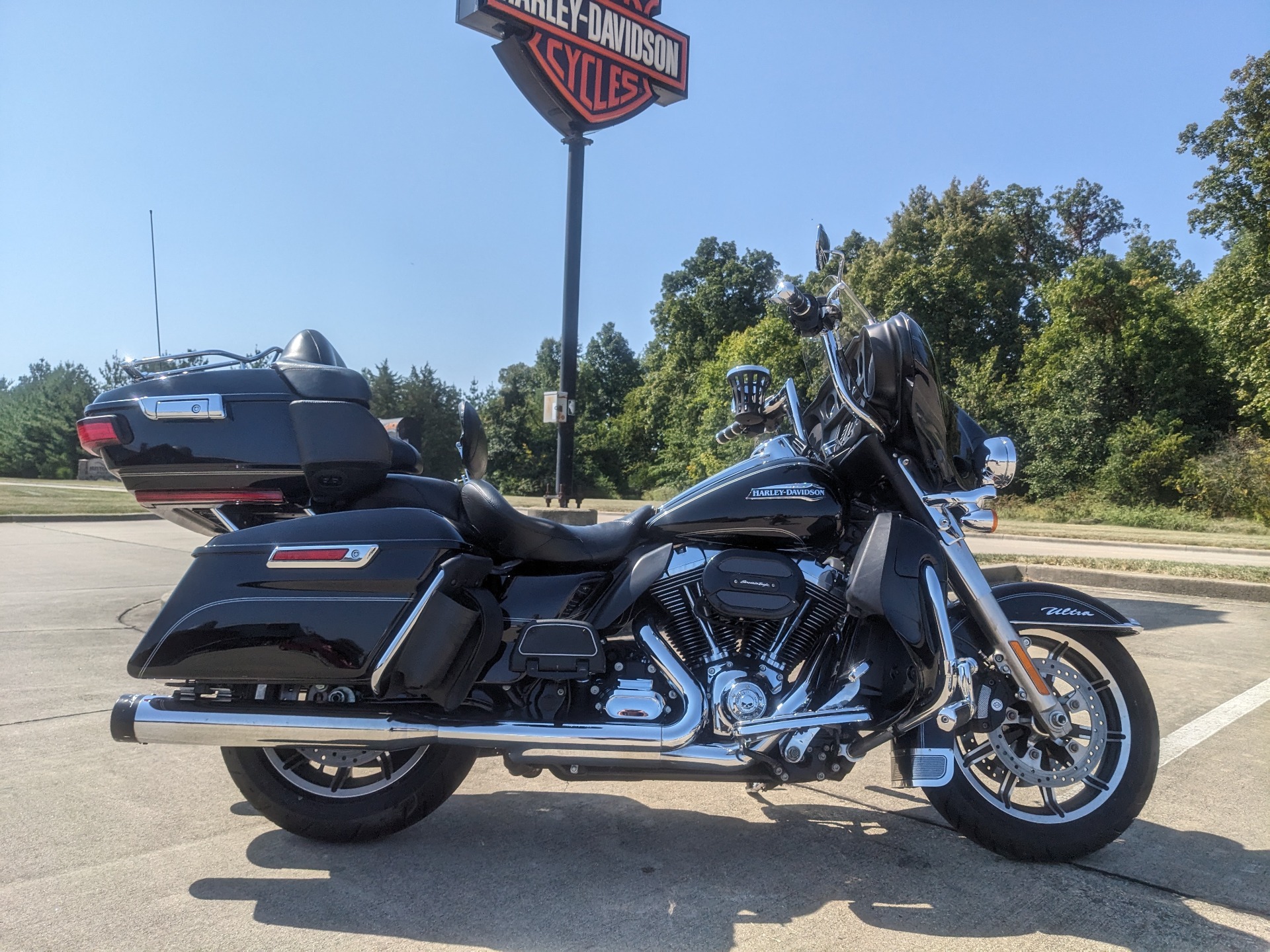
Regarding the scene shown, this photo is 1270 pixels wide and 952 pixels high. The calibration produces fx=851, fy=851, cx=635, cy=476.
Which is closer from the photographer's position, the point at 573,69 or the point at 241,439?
the point at 241,439

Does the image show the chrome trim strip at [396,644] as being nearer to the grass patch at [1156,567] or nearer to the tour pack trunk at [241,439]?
the tour pack trunk at [241,439]

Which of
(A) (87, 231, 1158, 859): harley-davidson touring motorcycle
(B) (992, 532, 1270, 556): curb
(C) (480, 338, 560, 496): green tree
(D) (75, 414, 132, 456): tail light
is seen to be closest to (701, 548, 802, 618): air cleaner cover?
(A) (87, 231, 1158, 859): harley-davidson touring motorcycle

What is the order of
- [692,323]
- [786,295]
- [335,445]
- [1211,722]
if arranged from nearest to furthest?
[335,445] → [786,295] → [1211,722] → [692,323]

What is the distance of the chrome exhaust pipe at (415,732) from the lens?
8.04 feet

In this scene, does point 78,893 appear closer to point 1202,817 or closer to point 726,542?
point 726,542

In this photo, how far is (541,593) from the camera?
2670 mm

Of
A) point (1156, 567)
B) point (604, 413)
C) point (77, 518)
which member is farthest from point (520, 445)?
point (1156, 567)

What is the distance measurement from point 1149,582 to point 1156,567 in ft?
3.45

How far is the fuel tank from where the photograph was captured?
2623 mm

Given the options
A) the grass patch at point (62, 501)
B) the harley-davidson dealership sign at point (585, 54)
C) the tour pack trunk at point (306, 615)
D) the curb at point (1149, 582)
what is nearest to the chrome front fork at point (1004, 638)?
the tour pack trunk at point (306, 615)

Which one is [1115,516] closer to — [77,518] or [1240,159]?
[1240,159]

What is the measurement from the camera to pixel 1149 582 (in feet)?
29.0

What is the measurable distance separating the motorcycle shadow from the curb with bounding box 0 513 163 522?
13.6 m

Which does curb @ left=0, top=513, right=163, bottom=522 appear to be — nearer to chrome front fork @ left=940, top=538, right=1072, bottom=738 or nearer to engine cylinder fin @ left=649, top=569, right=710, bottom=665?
engine cylinder fin @ left=649, top=569, right=710, bottom=665
